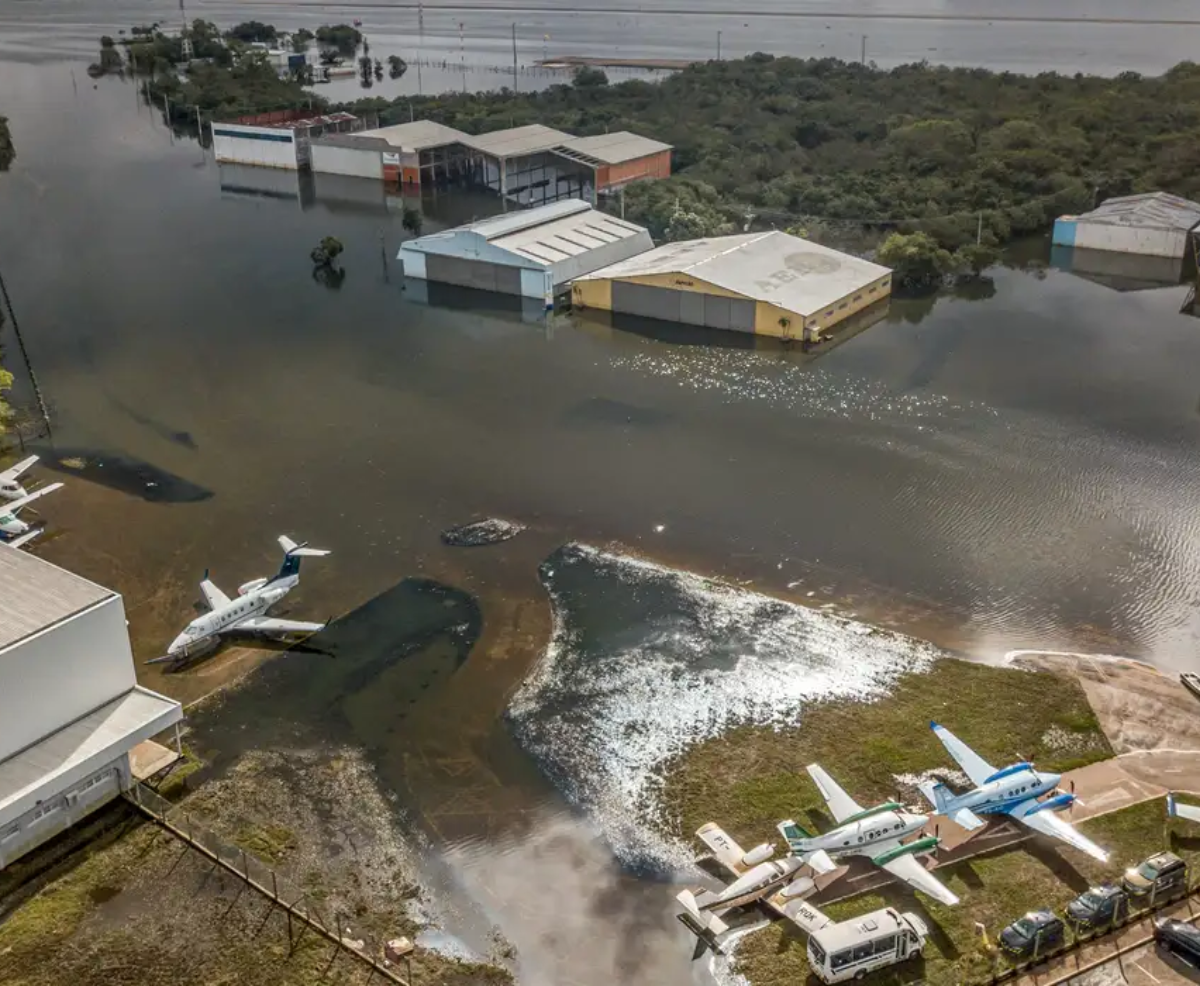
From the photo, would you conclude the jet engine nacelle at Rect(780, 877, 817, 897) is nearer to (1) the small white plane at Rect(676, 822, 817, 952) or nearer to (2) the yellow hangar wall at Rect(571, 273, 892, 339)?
(1) the small white plane at Rect(676, 822, 817, 952)

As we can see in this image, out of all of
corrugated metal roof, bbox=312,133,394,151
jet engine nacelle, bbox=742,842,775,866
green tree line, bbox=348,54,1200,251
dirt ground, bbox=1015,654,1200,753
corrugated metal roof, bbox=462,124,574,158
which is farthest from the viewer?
corrugated metal roof, bbox=312,133,394,151

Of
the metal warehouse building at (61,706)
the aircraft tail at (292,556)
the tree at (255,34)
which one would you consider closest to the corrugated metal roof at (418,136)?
the aircraft tail at (292,556)

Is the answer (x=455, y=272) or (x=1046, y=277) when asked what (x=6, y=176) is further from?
(x=1046, y=277)

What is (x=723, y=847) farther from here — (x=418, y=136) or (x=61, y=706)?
(x=418, y=136)

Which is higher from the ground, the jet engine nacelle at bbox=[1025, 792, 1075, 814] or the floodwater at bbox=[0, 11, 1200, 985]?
the jet engine nacelle at bbox=[1025, 792, 1075, 814]

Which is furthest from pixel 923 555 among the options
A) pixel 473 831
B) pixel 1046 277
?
pixel 1046 277

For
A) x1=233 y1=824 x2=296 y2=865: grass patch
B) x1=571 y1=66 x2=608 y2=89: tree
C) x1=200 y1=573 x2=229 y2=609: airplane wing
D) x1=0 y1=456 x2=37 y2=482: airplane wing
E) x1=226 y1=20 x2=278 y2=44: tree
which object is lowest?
x1=233 y1=824 x2=296 y2=865: grass patch

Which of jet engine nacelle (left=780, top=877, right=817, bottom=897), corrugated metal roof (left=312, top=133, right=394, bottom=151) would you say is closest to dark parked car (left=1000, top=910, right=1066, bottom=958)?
jet engine nacelle (left=780, top=877, right=817, bottom=897)
